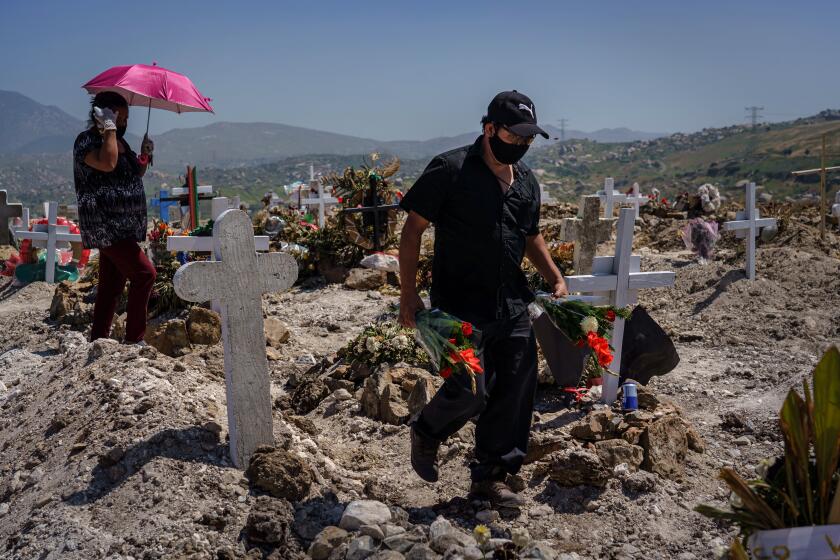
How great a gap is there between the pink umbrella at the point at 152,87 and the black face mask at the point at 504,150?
4.15 m

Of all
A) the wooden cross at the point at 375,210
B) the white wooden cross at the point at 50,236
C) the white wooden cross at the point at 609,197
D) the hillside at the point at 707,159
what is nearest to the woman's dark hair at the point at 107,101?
the wooden cross at the point at 375,210

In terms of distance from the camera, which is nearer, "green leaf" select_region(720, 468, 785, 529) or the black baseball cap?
"green leaf" select_region(720, 468, 785, 529)

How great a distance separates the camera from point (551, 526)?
4.19m

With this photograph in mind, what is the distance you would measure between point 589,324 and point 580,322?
8 centimetres

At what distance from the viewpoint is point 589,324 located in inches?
177

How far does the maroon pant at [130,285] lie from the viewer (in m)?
5.66

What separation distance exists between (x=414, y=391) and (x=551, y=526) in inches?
69.3


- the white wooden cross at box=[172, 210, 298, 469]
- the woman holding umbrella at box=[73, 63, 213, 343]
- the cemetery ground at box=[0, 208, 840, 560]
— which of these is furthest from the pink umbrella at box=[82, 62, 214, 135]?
the white wooden cross at box=[172, 210, 298, 469]

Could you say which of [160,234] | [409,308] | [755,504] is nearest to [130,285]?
[409,308]

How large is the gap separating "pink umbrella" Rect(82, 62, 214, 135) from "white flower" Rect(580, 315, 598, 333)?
446cm

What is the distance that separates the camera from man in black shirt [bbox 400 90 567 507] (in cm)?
403

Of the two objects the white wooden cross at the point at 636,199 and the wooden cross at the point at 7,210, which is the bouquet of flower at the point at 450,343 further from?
the white wooden cross at the point at 636,199

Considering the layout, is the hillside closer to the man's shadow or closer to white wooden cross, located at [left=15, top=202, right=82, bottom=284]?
white wooden cross, located at [left=15, top=202, right=82, bottom=284]

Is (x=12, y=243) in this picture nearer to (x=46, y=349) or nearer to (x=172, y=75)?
(x=46, y=349)
